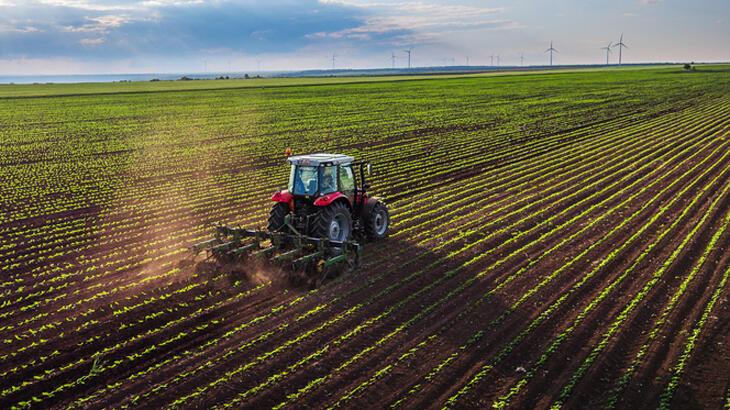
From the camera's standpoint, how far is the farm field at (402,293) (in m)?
8.49

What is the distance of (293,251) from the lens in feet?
40.1

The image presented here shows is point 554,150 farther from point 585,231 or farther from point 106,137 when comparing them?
point 106,137

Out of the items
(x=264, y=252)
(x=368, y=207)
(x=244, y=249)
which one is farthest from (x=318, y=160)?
(x=244, y=249)

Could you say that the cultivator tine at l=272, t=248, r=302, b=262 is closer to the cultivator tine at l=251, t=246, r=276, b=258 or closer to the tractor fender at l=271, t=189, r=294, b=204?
the cultivator tine at l=251, t=246, r=276, b=258

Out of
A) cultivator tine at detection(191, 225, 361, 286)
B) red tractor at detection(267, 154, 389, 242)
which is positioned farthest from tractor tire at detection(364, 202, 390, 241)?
cultivator tine at detection(191, 225, 361, 286)

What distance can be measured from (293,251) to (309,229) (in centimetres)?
107

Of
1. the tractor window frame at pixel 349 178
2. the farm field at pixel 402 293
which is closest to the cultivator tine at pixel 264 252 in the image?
the farm field at pixel 402 293

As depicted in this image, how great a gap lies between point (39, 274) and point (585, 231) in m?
12.8

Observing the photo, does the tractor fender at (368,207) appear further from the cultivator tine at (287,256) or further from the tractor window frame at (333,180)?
the cultivator tine at (287,256)

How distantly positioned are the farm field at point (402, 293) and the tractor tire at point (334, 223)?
39.2 inches

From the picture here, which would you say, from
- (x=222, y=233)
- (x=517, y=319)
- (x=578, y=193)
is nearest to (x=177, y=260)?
(x=222, y=233)

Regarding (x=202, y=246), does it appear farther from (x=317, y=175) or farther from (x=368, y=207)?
(x=368, y=207)

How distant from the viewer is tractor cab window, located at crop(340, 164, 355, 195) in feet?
45.2

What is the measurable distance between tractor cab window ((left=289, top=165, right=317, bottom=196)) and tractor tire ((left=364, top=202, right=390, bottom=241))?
1724mm
